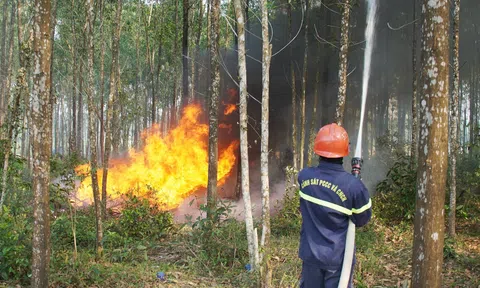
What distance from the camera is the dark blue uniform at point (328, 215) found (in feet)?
10.3

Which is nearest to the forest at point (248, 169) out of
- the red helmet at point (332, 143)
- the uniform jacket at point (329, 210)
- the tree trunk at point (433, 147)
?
the tree trunk at point (433, 147)

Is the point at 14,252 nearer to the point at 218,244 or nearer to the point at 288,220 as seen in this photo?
the point at 218,244

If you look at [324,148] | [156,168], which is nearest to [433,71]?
[324,148]

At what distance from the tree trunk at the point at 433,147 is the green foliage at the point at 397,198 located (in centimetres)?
642

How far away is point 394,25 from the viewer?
57.7ft

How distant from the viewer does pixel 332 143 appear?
3.34 metres

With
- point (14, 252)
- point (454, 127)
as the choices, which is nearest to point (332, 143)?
point (14, 252)

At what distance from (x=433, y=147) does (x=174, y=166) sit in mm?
12566

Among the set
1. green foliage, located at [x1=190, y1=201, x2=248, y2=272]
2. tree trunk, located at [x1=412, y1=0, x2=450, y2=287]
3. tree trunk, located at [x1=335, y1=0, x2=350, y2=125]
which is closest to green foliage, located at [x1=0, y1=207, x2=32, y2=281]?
green foliage, located at [x1=190, y1=201, x2=248, y2=272]

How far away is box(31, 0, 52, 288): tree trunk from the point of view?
16.1ft

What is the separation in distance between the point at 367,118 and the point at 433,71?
58.3 feet

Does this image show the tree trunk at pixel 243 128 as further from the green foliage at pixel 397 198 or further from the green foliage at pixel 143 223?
the green foliage at pixel 397 198

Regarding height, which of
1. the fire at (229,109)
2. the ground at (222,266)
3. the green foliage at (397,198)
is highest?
the fire at (229,109)

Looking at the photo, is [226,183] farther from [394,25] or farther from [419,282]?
[419,282]
